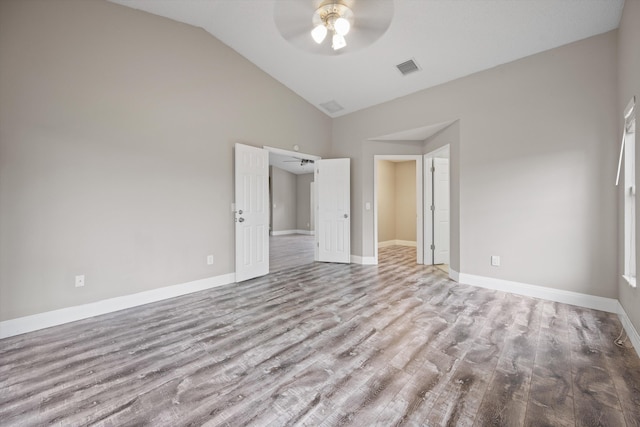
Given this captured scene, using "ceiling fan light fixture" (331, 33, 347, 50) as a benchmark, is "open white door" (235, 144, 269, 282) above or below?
below

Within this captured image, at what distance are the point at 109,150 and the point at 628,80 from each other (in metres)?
5.33

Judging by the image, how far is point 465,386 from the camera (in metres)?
1.80

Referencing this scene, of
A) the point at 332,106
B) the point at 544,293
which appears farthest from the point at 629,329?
the point at 332,106

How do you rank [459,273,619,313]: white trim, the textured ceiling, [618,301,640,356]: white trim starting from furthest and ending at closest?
1. [459,273,619,313]: white trim
2. the textured ceiling
3. [618,301,640,356]: white trim

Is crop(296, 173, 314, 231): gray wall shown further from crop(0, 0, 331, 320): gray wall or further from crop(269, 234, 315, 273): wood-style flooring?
crop(0, 0, 331, 320): gray wall

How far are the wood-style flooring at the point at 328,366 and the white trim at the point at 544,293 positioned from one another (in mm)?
183

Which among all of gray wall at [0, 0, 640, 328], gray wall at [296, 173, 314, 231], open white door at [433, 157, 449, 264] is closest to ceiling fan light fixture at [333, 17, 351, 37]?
gray wall at [0, 0, 640, 328]

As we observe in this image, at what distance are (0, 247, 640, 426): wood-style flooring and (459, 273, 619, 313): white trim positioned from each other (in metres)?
0.18

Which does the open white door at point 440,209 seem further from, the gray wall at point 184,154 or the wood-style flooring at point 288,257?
the wood-style flooring at point 288,257

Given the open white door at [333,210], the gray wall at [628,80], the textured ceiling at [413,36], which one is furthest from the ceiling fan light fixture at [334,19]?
the open white door at [333,210]

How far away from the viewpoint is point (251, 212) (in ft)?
14.7

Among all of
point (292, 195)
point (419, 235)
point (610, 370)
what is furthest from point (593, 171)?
point (292, 195)

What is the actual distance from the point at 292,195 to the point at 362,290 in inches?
348

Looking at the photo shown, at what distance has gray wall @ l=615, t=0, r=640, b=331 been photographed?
7.53ft
